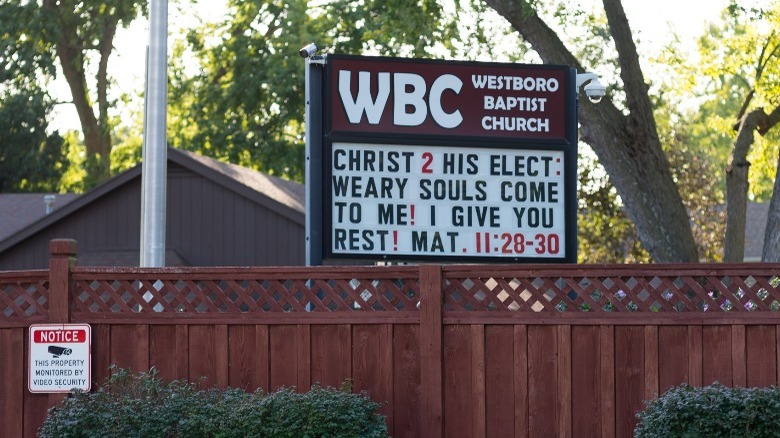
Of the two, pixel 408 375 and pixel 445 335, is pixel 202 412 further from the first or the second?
pixel 445 335

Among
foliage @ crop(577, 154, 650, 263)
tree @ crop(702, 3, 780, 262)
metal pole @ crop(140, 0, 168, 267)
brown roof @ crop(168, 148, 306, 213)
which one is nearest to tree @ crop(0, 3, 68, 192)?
brown roof @ crop(168, 148, 306, 213)

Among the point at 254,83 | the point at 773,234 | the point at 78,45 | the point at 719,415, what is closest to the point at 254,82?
the point at 254,83

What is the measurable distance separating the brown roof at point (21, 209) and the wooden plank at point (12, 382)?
17122 millimetres

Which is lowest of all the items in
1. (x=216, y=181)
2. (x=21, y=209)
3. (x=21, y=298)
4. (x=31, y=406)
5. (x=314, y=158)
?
(x=31, y=406)

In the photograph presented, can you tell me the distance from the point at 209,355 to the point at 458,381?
2.18 m

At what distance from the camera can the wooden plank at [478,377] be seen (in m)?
10.4

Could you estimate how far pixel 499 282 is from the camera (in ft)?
34.3

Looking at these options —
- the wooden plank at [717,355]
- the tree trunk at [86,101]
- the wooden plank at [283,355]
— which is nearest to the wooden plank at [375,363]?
the wooden plank at [283,355]

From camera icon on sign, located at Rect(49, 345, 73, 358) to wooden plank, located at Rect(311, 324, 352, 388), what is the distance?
219 cm

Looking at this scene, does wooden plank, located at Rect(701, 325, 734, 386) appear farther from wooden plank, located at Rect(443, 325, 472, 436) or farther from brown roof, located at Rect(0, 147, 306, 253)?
brown roof, located at Rect(0, 147, 306, 253)

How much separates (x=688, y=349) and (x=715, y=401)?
0.82 m

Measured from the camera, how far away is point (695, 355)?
33.3ft

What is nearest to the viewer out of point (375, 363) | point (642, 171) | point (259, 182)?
point (375, 363)

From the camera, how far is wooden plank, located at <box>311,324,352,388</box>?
34.6 feet
